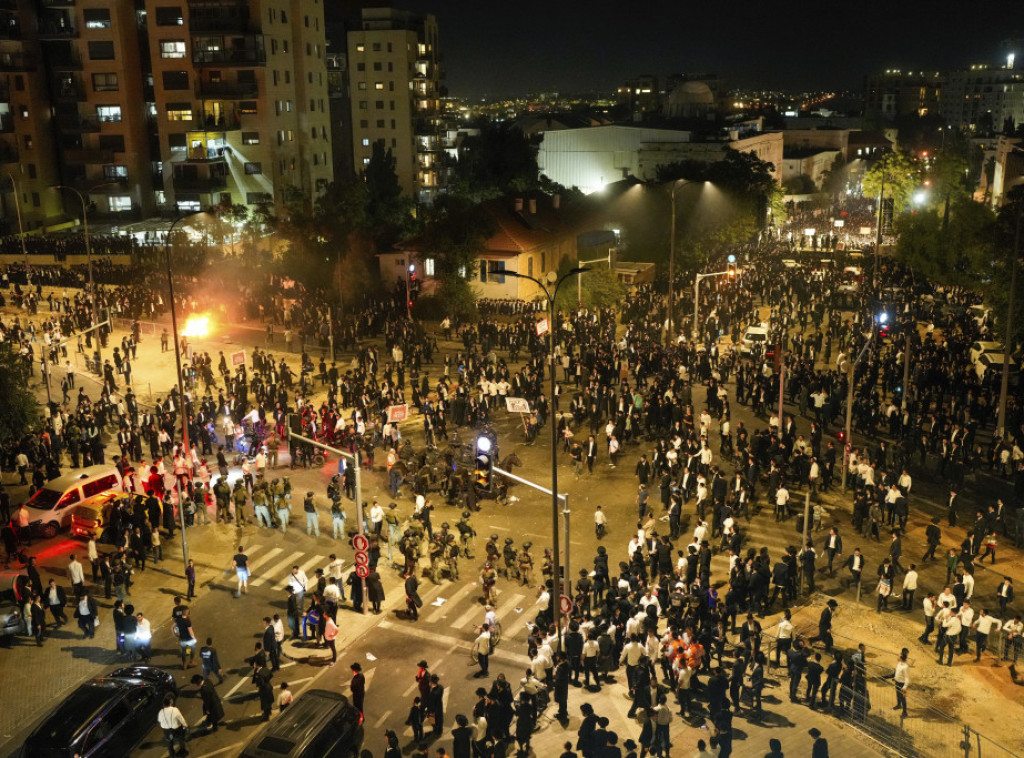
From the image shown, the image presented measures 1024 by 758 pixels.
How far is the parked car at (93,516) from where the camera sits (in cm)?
2367

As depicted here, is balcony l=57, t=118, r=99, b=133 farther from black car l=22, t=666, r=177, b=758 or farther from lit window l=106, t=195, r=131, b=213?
black car l=22, t=666, r=177, b=758

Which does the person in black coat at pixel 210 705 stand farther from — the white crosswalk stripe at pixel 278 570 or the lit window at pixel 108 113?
the lit window at pixel 108 113

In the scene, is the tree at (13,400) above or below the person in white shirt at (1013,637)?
above

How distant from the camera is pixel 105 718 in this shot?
15.3 m

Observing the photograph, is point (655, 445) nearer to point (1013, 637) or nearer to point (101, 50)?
point (1013, 637)

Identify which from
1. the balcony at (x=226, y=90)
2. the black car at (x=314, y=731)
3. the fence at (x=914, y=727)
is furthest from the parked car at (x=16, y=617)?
the balcony at (x=226, y=90)

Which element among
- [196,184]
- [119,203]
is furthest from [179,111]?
[119,203]

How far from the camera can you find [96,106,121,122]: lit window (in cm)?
6831

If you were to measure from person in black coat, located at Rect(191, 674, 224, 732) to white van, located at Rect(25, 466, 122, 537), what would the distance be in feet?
32.8

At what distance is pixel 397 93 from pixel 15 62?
33.2m

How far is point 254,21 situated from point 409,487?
164ft

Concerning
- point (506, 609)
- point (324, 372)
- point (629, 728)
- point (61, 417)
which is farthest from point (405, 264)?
point (629, 728)

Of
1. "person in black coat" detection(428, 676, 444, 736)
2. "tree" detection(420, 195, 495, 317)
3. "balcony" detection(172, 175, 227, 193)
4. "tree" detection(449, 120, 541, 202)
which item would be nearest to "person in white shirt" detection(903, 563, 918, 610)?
"person in black coat" detection(428, 676, 444, 736)

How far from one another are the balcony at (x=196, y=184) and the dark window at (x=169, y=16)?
34.8 ft
